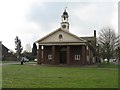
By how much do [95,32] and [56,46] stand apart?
29.6 m

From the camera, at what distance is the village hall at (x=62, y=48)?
55125 mm

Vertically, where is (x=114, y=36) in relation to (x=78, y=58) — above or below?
above

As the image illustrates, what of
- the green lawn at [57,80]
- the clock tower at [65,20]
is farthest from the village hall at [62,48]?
the green lawn at [57,80]

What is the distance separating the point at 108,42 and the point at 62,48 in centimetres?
2186

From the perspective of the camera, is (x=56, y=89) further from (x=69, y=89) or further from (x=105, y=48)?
(x=105, y=48)

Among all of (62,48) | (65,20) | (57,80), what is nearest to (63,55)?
(62,48)

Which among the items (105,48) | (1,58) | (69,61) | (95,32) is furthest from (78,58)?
(1,58)

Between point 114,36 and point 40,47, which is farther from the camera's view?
point 114,36

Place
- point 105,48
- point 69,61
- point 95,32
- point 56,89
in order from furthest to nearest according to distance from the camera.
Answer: point 95,32 → point 105,48 → point 69,61 → point 56,89

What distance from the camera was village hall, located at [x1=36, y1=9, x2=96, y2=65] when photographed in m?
55.1

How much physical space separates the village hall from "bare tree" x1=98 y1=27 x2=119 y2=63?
2020 cm

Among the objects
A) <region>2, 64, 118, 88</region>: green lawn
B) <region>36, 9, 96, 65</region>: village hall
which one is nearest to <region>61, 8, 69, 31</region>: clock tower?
<region>36, 9, 96, 65</region>: village hall

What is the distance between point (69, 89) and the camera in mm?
13477

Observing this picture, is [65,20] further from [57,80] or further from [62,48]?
[57,80]
